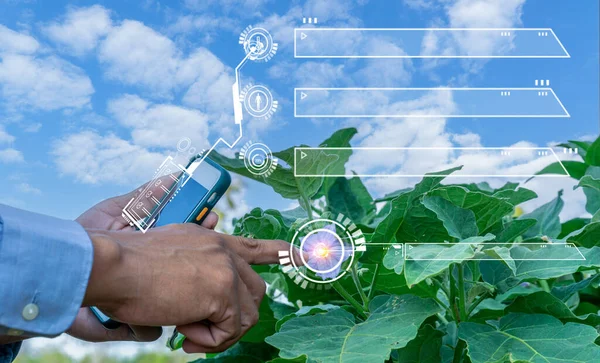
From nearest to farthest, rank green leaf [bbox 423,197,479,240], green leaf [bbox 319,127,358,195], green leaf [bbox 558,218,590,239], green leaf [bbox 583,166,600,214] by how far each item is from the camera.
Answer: green leaf [bbox 423,197,479,240] → green leaf [bbox 319,127,358,195] → green leaf [bbox 583,166,600,214] → green leaf [bbox 558,218,590,239]

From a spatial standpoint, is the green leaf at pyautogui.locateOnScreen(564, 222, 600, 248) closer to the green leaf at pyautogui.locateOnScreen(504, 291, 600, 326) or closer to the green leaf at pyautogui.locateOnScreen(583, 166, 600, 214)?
the green leaf at pyautogui.locateOnScreen(504, 291, 600, 326)

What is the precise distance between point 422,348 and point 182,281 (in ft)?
0.93

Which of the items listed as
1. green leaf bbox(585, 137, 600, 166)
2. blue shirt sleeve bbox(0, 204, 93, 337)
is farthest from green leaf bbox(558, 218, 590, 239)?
blue shirt sleeve bbox(0, 204, 93, 337)

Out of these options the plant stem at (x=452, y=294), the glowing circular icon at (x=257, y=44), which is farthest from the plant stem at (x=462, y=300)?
the glowing circular icon at (x=257, y=44)

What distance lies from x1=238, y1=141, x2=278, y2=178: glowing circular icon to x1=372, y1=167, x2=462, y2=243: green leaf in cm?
15

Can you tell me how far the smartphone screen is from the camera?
79cm

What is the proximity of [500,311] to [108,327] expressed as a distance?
19.1 inches

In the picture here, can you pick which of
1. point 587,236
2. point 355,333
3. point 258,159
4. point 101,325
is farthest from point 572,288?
point 101,325

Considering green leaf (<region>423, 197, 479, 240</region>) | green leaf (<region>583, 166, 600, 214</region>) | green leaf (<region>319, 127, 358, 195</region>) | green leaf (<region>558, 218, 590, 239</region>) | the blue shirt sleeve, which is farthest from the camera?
green leaf (<region>558, 218, 590, 239</region>)

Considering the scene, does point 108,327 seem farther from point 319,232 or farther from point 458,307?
point 458,307

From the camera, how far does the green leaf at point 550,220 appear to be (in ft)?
3.28

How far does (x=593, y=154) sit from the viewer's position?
1077 mm

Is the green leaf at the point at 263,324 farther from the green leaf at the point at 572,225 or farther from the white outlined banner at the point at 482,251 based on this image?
the green leaf at the point at 572,225

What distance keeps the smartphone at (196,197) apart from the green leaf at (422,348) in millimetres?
279
